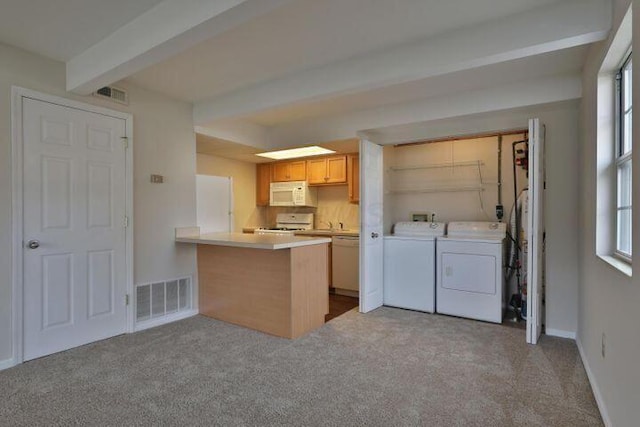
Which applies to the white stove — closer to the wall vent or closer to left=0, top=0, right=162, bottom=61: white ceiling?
the wall vent

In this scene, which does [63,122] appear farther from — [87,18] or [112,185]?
[87,18]

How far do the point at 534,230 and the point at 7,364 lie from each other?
→ 4.24m

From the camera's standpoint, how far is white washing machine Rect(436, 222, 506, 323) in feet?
11.9

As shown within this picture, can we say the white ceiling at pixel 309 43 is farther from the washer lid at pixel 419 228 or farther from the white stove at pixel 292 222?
the white stove at pixel 292 222

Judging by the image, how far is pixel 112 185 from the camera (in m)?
3.18

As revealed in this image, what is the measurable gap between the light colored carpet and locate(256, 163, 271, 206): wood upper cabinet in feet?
10.4

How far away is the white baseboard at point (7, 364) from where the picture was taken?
254 centimetres

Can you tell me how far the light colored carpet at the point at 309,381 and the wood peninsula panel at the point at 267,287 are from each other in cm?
17

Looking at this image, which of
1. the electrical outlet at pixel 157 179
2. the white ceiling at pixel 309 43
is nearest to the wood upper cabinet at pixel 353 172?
the white ceiling at pixel 309 43

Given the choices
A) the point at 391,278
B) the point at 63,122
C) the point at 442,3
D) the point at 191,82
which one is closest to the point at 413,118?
the point at 442,3

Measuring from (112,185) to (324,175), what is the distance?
297cm

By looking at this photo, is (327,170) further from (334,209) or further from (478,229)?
(478,229)

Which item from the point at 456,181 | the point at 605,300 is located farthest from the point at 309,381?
the point at 456,181

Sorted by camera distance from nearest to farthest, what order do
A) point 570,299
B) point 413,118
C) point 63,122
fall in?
1. point 63,122
2. point 570,299
3. point 413,118
